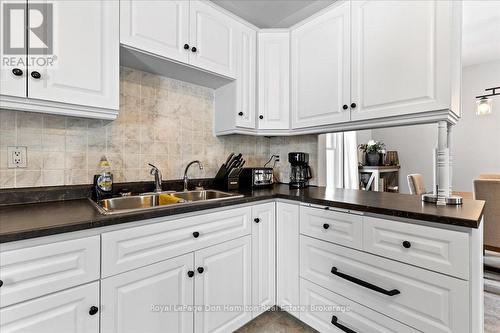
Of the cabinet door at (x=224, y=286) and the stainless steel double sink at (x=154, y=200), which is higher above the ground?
the stainless steel double sink at (x=154, y=200)

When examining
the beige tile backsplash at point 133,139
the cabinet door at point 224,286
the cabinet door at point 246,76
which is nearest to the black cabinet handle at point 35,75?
the beige tile backsplash at point 133,139

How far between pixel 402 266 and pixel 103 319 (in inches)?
56.2

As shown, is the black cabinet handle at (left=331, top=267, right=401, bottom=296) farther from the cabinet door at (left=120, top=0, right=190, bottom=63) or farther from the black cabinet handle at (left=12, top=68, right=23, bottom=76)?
the black cabinet handle at (left=12, top=68, right=23, bottom=76)

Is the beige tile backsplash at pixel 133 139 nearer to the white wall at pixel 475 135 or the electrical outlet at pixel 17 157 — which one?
the electrical outlet at pixel 17 157

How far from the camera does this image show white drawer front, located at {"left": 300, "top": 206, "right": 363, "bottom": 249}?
139cm

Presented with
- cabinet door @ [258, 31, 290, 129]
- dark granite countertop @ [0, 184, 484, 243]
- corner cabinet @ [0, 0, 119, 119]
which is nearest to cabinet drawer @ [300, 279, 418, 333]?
dark granite countertop @ [0, 184, 484, 243]

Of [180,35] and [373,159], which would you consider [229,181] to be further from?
[373,159]

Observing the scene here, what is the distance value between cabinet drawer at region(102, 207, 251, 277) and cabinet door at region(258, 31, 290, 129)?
96 cm

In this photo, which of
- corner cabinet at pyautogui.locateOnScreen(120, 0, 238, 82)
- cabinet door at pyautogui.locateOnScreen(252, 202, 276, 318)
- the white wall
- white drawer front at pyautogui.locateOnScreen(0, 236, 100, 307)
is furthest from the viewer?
the white wall

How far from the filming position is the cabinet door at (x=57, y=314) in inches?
32.7

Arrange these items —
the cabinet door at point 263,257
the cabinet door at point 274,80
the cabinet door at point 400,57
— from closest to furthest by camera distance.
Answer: the cabinet door at point 400,57
the cabinet door at point 263,257
the cabinet door at point 274,80

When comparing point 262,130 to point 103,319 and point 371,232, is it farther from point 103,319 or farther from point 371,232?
point 103,319

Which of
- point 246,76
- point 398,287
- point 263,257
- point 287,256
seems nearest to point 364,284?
point 398,287

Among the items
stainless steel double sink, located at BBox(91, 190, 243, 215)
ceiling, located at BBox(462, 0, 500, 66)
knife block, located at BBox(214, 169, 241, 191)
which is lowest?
stainless steel double sink, located at BBox(91, 190, 243, 215)
